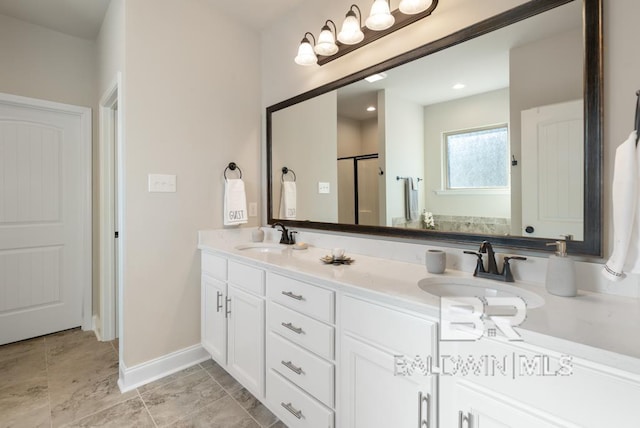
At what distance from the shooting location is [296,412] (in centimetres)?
135

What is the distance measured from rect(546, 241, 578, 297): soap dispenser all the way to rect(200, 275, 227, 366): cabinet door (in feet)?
5.48

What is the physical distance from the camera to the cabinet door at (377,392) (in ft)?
3.12

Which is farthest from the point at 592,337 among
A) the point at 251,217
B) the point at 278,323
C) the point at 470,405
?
the point at 251,217

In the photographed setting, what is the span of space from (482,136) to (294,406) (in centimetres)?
150

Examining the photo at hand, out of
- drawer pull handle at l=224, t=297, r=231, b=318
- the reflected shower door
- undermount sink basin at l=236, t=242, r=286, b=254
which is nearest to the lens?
the reflected shower door

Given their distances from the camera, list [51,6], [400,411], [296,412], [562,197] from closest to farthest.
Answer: [400,411] → [562,197] → [296,412] → [51,6]

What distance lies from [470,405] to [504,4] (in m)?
1.51

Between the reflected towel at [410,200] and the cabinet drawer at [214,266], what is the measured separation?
116 cm

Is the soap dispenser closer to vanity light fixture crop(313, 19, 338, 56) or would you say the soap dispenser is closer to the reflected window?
the reflected window

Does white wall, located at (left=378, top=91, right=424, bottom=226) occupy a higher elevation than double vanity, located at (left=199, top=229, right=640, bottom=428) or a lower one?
higher

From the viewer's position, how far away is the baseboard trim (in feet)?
6.11

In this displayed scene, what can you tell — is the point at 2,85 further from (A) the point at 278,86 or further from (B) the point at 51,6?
(A) the point at 278,86

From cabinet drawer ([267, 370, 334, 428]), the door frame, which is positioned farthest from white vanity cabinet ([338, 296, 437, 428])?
the door frame

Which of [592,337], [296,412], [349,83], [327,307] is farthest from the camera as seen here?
[349,83]
